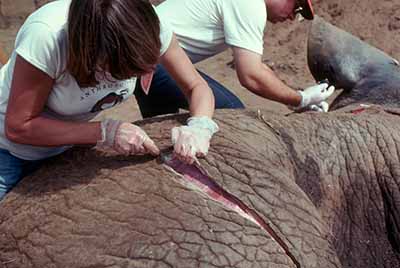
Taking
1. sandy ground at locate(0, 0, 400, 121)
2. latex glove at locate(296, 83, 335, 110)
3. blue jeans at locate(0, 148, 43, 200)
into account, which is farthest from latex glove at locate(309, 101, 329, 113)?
sandy ground at locate(0, 0, 400, 121)

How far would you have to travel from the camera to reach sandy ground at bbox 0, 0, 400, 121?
596cm

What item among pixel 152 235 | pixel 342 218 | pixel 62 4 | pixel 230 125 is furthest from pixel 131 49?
pixel 342 218

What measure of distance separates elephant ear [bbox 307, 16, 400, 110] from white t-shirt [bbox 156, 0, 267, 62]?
1.32 ft

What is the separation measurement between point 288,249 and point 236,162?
380mm

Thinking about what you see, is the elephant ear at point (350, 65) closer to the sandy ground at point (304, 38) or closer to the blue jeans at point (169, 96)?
the blue jeans at point (169, 96)

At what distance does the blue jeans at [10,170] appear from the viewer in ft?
9.12

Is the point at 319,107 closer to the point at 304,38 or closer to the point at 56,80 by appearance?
the point at 56,80

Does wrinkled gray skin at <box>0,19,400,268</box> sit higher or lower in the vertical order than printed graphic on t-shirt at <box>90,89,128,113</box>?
lower

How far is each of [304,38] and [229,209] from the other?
4.06 m

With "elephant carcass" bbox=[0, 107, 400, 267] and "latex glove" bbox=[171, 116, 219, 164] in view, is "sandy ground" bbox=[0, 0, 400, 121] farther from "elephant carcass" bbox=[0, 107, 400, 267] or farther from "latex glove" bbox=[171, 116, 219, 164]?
"latex glove" bbox=[171, 116, 219, 164]

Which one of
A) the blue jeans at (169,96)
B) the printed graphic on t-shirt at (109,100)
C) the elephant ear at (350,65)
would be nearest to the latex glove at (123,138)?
the printed graphic on t-shirt at (109,100)

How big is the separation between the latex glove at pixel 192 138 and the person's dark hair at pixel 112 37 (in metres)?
0.35

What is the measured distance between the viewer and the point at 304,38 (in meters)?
6.44

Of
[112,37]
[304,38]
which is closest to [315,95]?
[112,37]
